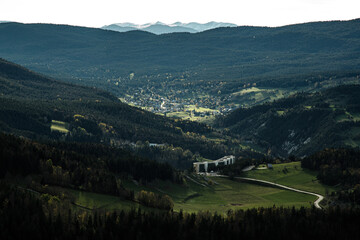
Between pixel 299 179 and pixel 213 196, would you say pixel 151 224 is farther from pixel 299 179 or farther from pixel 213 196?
pixel 299 179

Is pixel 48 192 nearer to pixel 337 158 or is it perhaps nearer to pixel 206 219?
pixel 206 219

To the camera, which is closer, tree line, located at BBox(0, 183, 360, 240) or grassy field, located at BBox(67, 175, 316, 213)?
tree line, located at BBox(0, 183, 360, 240)

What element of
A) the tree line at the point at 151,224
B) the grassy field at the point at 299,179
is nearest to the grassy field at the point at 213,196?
the grassy field at the point at 299,179

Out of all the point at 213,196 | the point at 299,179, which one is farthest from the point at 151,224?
the point at 299,179

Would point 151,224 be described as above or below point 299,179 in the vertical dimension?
above

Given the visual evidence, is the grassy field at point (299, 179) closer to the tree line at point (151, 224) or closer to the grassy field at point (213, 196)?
the grassy field at point (213, 196)

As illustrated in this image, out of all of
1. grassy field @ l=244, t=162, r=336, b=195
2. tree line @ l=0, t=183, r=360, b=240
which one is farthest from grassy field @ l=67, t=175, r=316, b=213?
tree line @ l=0, t=183, r=360, b=240

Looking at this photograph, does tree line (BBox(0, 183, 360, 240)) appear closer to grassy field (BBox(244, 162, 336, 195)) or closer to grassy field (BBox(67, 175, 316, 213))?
grassy field (BBox(67, 175, 316, 213))

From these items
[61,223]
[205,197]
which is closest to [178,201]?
[205,197]
